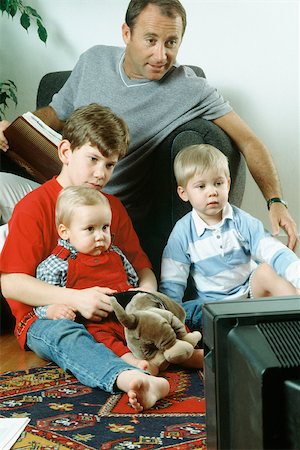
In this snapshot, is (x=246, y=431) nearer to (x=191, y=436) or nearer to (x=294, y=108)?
(x=191, y=436)

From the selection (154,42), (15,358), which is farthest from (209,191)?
(15,358)

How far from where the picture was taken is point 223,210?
2137 millimetres

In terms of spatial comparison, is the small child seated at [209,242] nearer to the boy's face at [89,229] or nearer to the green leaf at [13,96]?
the boy's face at [89,229]

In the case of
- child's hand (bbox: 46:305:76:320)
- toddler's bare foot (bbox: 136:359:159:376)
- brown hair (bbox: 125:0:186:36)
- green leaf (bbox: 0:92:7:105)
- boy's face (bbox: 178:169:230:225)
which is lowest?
toddler's bare foot (bbox: 136:359:159:376)

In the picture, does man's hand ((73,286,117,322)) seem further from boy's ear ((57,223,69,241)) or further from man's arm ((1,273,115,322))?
boy's ear ((57,223,69,241))

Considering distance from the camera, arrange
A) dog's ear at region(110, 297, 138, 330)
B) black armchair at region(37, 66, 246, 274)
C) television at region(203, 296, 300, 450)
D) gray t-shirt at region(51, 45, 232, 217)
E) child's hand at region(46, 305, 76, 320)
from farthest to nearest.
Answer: gray t-shirt at region(51, 45, 232, 217), black armchair at region(37, 66, 246, 274), child's hand at region(46, 305, 76, 320), dog's ear at region(110, 297, 138, 330), television at region(203, 296, 300, 450)

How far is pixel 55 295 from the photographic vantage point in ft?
5.96

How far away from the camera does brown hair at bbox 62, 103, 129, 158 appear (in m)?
2.00

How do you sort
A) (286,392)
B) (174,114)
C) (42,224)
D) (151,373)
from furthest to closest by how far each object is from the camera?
(174,114) → (42,224) → (151,373) → (286,392)

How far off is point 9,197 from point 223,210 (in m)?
0.67

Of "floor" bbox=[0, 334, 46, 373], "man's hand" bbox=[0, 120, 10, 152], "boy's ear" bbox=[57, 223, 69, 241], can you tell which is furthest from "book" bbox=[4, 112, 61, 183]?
"floor" bbox=[0, 334, 46, 373]

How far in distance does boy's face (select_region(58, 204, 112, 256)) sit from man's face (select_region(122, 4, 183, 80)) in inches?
26.8

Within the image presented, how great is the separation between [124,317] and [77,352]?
135 millimetres

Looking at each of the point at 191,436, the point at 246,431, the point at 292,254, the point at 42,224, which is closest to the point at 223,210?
the point at 292,254
